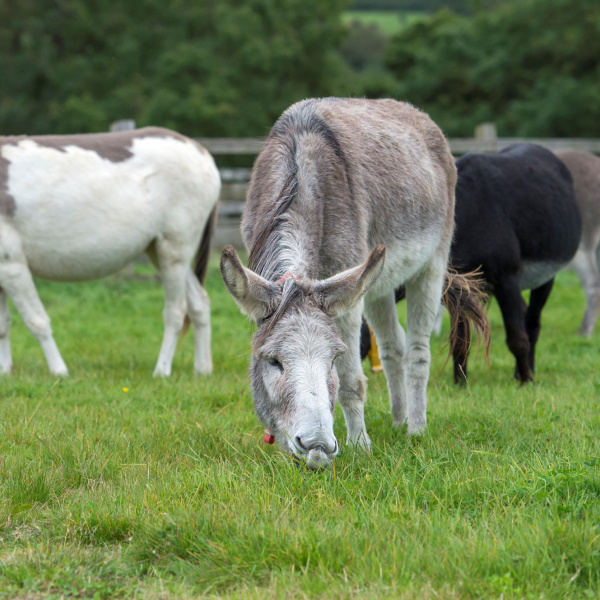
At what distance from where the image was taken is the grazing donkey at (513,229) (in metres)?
6.03

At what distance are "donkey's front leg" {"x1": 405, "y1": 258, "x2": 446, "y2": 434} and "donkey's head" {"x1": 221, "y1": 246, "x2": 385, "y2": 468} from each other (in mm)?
1402

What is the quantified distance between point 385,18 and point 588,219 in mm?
64562

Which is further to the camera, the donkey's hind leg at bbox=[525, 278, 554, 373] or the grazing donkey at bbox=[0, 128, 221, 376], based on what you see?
the donkey's hind leg at bbox=[525, 278, 554, 373]

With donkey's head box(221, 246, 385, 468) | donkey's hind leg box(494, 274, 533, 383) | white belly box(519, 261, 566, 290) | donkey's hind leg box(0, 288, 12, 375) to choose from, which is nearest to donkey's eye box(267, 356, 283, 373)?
donkey's head box(221, 246, 385, 468)

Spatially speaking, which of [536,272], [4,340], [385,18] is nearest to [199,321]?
[4,340]

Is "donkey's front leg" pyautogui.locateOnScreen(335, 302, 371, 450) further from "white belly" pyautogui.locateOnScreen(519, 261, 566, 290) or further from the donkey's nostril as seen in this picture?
"white belly" pyautogui.locateOnScreen(519, 261, 566, 290)

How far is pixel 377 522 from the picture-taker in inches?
113

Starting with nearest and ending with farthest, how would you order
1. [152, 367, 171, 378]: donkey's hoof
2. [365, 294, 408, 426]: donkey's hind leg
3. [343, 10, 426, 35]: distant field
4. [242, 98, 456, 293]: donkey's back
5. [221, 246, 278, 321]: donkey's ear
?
1. [221, 246, 278, 321]: donkey's ear
2. [242, 98, 456, 293]: donkey's back
3. [365, 294, 408, 426]: donkey's hind leg
4. [152, 367, 171, 378]: donkey's hoof
5. [343, 10, 426, 35]: distant field

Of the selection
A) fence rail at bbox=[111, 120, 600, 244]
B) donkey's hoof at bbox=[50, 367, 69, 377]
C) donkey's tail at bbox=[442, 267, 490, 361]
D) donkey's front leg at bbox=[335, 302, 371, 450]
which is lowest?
fence rail at bbox=[111, 120, 600, 244]

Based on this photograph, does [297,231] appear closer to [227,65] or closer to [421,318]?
[421,318]

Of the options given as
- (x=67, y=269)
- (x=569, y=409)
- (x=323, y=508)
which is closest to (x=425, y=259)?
(x=569, y=409)

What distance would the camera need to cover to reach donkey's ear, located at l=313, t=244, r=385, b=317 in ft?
10.9

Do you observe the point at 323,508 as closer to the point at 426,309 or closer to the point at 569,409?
the point at 426,309

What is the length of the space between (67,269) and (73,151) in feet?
3.31
